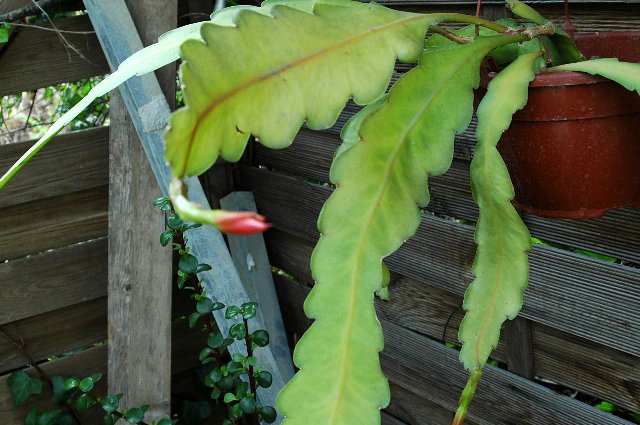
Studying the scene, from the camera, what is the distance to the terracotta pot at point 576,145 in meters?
0.93

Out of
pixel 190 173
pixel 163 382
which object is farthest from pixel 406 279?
pixel 190 173

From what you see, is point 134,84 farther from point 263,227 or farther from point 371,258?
point 263,227

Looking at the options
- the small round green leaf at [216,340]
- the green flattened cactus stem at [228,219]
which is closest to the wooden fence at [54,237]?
the small round green leaf at [216,340]

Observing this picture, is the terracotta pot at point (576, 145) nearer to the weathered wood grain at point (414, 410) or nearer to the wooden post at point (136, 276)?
the weathered wood grain at point (414, 410)

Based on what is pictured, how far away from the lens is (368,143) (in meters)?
0.89

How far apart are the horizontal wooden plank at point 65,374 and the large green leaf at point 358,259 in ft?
4.68

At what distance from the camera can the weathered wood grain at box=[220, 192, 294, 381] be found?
2.35 metres

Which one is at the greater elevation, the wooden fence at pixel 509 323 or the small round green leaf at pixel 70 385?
the wooden fence at pixel 509 323

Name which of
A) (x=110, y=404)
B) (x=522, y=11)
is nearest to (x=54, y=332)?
(x=110, y=404)

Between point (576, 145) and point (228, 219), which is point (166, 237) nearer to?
point (576, 145)

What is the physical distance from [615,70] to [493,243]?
0.24 m

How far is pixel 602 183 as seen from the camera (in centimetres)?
97

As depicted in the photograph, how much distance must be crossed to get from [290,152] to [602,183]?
1.31m

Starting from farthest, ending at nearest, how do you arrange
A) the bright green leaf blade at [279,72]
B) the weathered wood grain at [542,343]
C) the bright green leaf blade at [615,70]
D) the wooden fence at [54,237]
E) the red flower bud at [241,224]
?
1. the wooden fence at [54,237]
2. the weathered wood grain at [542,343]
3. the bright green leaf blade at [615,70]
4. the bright green leaf blade at [279,72]
5. the red flower bud at [241,224]
